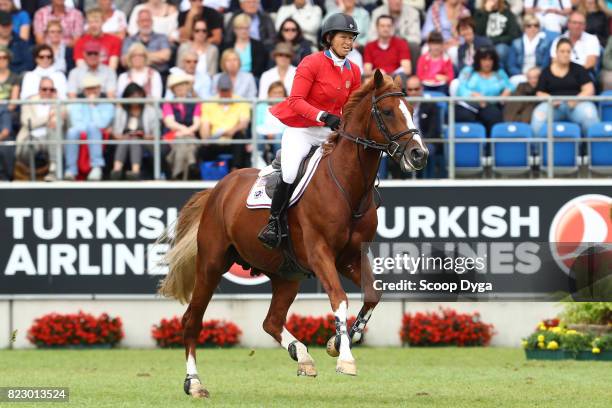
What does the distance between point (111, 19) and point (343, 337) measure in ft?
39.3

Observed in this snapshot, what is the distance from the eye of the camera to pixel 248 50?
21219mm

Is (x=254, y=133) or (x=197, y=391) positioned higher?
(x=254, y=133)

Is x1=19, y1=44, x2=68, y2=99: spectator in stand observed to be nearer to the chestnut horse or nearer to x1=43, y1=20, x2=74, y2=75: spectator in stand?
x1=43, y1=20, x2=74, y2=75: spectator in stand

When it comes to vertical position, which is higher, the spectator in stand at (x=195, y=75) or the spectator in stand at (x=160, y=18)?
the spectator in stand at (x=160, y=18)

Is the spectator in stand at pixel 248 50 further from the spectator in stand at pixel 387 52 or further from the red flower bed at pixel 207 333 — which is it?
the red flower bed at pixel 207 333

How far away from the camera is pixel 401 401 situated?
12406mm

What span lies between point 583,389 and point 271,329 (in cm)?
307

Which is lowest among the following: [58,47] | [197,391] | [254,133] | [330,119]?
[197,391]

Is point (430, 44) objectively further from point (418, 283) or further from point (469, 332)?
point (418, 283)

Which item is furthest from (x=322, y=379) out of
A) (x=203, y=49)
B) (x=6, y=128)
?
(x=203, y=49)

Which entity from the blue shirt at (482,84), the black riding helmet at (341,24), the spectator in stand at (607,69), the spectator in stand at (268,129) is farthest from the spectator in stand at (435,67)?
the black riding helmet at (341,24)

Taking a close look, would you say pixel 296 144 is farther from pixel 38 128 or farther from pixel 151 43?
pixel 151 43

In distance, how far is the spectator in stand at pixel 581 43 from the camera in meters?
20.3

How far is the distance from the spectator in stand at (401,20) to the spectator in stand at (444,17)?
0.65ft
